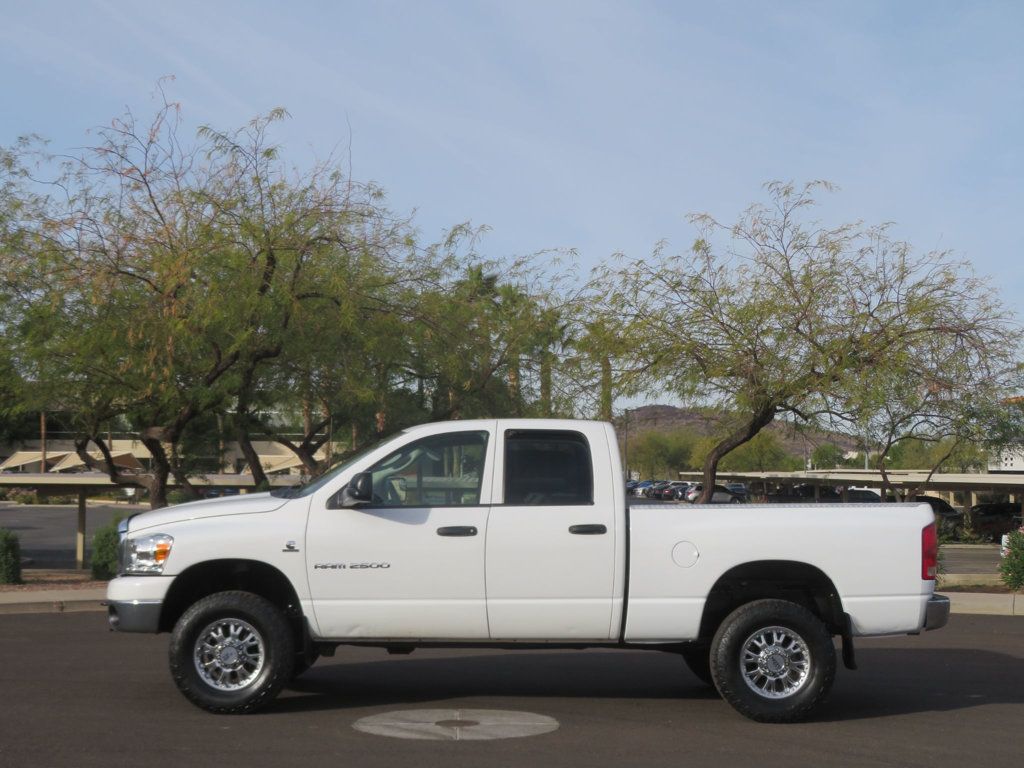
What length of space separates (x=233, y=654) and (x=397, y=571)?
1274 mm

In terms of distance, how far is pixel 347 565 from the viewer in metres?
8.50

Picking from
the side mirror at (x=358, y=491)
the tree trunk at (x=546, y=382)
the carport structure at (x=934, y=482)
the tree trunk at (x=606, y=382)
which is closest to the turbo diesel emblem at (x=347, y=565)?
the side mirror at (x=358, y=491)

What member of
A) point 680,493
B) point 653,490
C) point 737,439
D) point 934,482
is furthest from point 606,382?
point 653,490

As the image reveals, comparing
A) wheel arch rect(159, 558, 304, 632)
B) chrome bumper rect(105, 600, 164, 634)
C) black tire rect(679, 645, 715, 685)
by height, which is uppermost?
wheel arch rect(159, 558, 304, 632)

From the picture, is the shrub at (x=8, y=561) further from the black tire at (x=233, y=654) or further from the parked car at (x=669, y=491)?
the parked car at (x=669, y=491)

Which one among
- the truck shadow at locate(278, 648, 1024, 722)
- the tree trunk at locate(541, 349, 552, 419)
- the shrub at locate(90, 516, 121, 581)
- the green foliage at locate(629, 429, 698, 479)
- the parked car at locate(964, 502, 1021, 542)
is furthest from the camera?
the green foliage at locate(629, 429, 698, 479)

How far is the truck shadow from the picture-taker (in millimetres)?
9352

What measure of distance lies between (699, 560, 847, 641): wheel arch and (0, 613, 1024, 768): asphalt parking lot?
69cm

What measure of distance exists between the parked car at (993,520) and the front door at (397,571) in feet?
137

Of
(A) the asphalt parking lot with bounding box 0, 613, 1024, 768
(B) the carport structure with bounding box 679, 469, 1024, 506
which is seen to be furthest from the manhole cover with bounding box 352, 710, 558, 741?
(B) the carport structure with bounding box 679, 469, 1024, 506

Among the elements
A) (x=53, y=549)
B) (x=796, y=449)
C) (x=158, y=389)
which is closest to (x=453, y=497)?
(x=158, y=389)

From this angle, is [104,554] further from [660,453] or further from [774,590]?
[660,453]

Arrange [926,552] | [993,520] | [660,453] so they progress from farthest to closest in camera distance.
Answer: [660,453] → [993,520] → [926,552]

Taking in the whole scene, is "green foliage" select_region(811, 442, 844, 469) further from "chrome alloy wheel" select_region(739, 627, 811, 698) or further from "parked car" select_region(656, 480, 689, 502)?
"chrome alloy wheel" select_region(739, 627, 811, 698)
